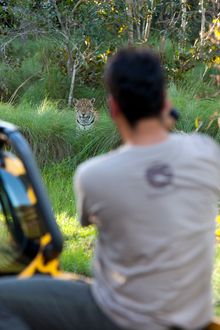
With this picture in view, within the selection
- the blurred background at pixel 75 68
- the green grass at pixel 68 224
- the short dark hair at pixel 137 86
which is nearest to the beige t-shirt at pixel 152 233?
the short dark hair at pixel 137 86

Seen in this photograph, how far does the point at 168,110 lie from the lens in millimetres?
2781

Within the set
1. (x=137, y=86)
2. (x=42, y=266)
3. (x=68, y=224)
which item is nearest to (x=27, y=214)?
(x=42, y=266)

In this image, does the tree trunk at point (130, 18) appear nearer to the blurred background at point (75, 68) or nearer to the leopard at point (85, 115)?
the blurred background at point (75, 68)

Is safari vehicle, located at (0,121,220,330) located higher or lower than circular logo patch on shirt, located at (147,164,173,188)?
lower

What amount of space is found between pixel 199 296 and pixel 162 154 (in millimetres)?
495

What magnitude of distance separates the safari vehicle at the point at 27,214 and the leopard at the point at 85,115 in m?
7.31

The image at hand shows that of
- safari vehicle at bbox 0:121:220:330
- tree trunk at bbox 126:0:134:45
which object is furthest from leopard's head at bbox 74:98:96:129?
safari vehicle at bbox 0:121:220:330

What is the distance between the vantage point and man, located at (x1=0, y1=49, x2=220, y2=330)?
2.65 m

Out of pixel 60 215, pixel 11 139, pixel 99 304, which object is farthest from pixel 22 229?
pixel 60 215

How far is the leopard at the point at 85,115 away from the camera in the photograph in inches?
425

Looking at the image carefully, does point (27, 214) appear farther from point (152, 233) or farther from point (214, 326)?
point (214, 326)

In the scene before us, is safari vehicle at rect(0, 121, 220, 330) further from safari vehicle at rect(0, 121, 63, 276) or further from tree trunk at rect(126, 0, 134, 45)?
tree trunk at rect(126, 0, 134, 45)

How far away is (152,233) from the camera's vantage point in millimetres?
2666

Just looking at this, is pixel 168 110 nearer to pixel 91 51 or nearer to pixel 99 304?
pixel 99 304
